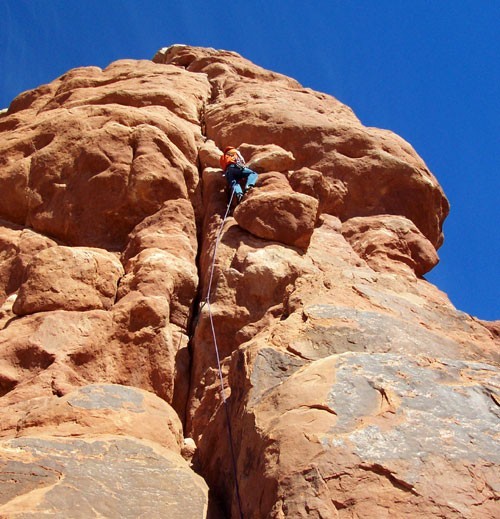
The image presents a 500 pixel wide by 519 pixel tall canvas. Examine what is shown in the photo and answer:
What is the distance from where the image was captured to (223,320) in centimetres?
968

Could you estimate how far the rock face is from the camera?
5449 mm

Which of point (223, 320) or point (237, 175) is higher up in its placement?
point (237, 175)

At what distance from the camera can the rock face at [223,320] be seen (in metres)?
5.45

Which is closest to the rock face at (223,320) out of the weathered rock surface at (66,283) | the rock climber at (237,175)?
Result: the weathered rock surface at (66,283)

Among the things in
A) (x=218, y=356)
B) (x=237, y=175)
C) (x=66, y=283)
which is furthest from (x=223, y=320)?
(x=237, y=175)

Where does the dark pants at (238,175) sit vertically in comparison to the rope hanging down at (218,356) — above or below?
above

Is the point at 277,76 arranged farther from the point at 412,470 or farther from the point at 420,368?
the point at 412,470

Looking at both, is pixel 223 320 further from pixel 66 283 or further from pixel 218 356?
pixel 66 283

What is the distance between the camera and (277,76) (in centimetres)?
1998

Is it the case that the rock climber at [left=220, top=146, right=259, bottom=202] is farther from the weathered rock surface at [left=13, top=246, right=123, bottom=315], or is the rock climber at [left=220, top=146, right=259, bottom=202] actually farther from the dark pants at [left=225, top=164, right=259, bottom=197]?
the weathered rock surface at [left=13, top=246, right=123, bottom=315]

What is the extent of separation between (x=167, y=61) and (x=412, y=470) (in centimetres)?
1889

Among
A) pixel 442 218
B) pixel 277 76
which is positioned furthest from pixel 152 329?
pixel 277 76

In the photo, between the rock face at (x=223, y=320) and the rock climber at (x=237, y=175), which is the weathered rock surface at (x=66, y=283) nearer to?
the rock face at (x=223, y=320)

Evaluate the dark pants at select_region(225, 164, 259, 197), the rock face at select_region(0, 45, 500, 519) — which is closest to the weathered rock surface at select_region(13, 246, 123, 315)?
the rock face at select_region(0, 45, 500, 519)
